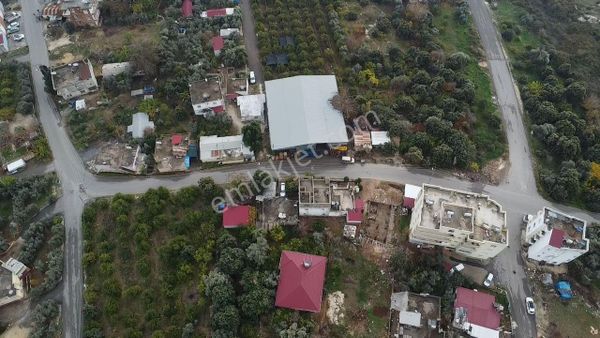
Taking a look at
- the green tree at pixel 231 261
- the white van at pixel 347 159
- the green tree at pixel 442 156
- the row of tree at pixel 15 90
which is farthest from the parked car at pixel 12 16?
the green tree at pixel 442 156

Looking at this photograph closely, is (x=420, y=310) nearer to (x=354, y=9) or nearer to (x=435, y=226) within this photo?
(x=435, y=226)

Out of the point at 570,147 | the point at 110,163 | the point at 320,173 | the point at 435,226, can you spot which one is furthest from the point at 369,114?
the point at 110,163

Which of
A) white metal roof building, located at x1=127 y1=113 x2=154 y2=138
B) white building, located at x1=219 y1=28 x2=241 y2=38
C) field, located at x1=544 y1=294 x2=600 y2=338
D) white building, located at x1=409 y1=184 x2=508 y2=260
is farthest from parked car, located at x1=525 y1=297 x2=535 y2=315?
white building, located at x1=219 y1=28 x2=241 y2=38

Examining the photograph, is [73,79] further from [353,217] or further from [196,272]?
[353,217]

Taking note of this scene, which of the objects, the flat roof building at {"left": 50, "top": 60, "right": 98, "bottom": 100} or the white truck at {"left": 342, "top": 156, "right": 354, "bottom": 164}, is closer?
the white truck at {"left": 342, "top": 156, "right": 354, "bottom": 164}

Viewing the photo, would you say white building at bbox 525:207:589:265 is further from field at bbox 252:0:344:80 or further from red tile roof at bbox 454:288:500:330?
field at bbox 252:0:344:80
